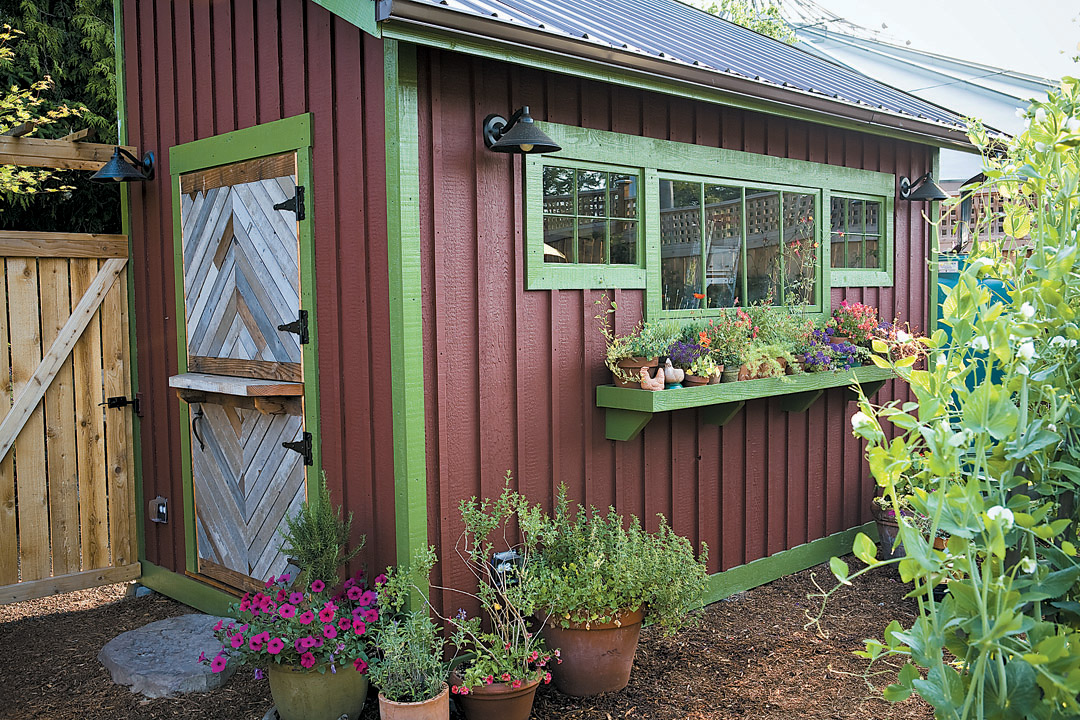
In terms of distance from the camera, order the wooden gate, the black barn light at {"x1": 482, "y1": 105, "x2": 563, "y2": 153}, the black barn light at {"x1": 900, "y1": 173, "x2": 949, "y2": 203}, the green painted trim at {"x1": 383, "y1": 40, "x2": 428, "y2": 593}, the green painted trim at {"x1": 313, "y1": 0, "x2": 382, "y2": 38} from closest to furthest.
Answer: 1. the green painted trim at {"x1": 313, "y1": 0, "x2": 382, "y2": 38}
2. the green painted trim at {"x1": 383, "y1": 40, "x2": 428, "y2": 593}
3. the black barn light at {"x1": 482, "y1": 105, "x2": 563, "y2": 153}
4. the wooden gate
5. the black barn light at {"x1": 900, "y1": 173, "x2": 949, "y2": 203}

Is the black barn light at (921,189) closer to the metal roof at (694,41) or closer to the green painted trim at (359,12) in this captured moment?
the metal roof at (694,41)

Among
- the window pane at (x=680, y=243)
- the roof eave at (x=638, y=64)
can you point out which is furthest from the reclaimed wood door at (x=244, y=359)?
the window pane at (x=680, y=243)

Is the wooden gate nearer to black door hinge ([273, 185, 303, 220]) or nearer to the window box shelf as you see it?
black door hinge ([273, 185, 303, 220])

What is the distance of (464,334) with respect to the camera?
12.9ft

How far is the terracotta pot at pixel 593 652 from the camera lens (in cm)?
384

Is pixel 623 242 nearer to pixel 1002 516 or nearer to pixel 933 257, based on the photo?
pixel 933 257

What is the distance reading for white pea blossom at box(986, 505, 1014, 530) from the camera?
1.36m

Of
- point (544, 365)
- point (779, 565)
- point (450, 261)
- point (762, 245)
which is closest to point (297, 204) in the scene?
point (450, 261)

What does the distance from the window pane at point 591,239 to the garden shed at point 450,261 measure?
15mm

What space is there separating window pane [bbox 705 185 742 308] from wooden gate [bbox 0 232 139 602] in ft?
11.2

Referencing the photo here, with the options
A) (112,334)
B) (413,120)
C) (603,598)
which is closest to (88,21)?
(112,334)

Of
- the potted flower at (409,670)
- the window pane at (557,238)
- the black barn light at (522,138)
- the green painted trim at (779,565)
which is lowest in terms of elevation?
the green painted trim at (779,565)

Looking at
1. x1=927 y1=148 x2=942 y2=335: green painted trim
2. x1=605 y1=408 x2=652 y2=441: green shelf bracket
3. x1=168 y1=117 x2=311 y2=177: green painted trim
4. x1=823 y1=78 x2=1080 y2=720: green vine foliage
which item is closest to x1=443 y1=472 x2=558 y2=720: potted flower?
x1=605 y1=408 x2=652 y2=441: green shelf bracket

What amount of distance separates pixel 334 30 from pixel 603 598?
2.65 meters
